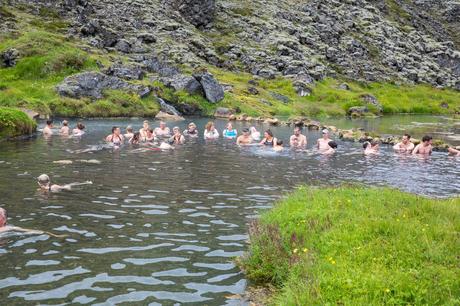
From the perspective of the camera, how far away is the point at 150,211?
691 inches

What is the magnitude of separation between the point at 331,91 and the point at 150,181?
82646 millimetres

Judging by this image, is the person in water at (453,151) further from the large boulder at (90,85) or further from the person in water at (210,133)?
the large boulder at (90,85)

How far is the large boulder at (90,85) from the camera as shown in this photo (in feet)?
206

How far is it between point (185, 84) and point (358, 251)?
66.5m

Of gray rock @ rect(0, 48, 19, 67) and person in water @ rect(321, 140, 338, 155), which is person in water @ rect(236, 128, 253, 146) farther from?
gray rock @ rect(0, 48, 19, 67)

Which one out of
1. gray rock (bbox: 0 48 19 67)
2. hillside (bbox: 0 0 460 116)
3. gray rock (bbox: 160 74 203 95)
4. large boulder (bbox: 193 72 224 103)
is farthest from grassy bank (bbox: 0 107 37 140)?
large boulder (bbox: 193 72 224 103)

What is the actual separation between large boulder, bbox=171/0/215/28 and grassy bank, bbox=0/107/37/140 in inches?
3390

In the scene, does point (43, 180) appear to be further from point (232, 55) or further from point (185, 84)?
point (232, 55)

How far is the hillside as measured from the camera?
222 ft

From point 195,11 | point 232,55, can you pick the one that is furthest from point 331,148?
point 195,11

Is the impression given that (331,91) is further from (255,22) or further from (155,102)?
(155,102)

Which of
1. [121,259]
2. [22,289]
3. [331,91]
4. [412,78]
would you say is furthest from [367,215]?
[412,78]

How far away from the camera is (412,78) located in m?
129

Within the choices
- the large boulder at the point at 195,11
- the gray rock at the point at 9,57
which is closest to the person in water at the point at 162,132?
the gray rock at the point at 9,57
